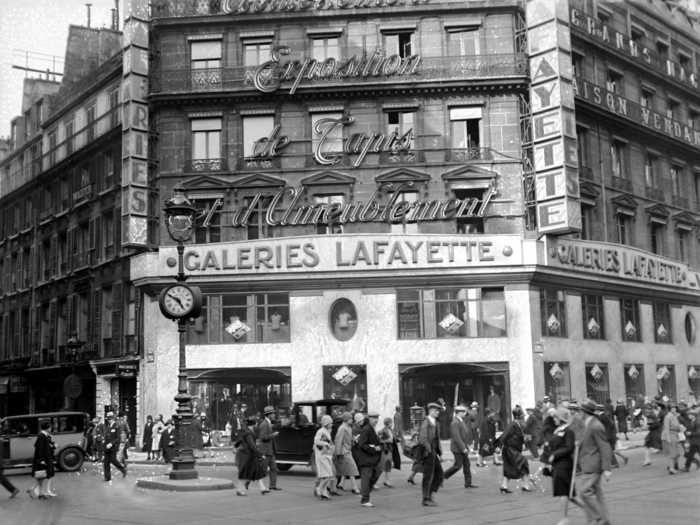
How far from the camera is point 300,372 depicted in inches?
1339

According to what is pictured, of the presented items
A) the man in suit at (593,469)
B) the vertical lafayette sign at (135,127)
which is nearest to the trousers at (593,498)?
the man in suit at (593,469)

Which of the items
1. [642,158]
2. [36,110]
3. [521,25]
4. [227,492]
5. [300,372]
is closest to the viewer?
[227,492]

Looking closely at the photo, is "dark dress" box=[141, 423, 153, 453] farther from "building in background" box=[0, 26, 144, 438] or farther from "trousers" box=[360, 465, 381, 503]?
"trousers" box=[360, 465, 381, 503]

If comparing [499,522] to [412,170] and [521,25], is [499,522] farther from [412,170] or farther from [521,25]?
[521,25]

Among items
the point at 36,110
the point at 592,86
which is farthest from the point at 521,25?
the point at 36,110

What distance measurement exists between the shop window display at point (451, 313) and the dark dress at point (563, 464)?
2069 centimetres

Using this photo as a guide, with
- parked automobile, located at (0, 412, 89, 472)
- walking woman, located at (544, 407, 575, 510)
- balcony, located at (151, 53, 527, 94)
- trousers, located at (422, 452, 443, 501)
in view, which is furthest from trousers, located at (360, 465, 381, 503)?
balcony, located at (151, 53, 527, 94)

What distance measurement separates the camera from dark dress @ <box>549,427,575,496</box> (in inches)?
517

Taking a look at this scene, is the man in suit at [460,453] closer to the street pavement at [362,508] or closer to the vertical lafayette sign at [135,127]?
the street pavement at [362,508]

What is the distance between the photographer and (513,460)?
17.7 meters

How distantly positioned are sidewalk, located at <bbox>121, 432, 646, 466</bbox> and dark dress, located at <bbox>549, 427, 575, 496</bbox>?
13942mm

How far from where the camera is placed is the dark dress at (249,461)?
18234 millimetres

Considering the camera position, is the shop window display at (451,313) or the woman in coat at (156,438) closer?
the woman in coat at (156,438)

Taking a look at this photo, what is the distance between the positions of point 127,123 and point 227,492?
21409 mm
